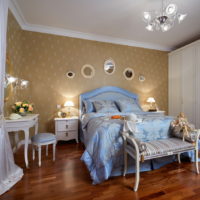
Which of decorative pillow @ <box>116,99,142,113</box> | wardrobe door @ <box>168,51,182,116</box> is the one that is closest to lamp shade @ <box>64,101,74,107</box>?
decorative pillow @ <box>116,99,142,113</box>

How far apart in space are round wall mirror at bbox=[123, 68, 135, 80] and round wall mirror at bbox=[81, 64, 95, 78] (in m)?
1.10

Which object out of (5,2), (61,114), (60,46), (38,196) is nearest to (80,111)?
(61,114)

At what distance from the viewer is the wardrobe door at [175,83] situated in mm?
4199

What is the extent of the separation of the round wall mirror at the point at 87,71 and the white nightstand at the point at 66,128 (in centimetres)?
138

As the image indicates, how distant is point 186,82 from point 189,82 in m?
0.09

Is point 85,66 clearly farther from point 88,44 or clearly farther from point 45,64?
point 45,64

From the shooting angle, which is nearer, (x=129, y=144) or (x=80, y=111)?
(x=129, y=144)

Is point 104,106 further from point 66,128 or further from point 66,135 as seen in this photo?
point 66,135

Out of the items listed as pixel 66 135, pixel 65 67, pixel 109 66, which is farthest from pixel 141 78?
pixel 66 135

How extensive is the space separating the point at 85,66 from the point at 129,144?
8.75 ft

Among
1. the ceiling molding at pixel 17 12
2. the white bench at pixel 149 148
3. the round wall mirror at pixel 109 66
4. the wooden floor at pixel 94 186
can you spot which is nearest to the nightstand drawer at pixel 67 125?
the wooden floor at pixel 94 186

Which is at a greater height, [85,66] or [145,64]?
[145,64]

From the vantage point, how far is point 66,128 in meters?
3.15

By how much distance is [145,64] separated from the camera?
4.33m
